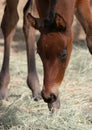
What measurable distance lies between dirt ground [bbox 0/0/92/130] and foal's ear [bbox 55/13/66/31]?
76 centimetres

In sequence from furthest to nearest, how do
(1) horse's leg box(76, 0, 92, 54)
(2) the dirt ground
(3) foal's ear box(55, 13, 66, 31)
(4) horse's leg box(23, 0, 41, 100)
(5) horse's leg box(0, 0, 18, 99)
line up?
(5) horse's leg box(0, 0, 18, 99)
(4) horse's leg box(23, 0, 41, 100)
(1) horse's leg box(76, 0, 92, 54)
(2) the dirt ground
(3) foal's ear box(55, 13, 66, 31)

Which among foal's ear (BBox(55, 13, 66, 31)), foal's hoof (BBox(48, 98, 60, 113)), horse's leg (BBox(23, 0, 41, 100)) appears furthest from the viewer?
horse's leg (BBox(23, 0, 41, 100))

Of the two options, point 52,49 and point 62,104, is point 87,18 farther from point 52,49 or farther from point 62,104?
point 52,49

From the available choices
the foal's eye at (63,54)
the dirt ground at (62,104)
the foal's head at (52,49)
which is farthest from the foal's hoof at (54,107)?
the foal's eye at (63,54)

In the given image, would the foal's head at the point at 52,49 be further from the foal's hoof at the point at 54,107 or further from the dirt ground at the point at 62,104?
the dirt ground at the point at 62,104

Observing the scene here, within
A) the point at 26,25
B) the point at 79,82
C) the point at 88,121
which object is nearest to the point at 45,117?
the point at 88,121

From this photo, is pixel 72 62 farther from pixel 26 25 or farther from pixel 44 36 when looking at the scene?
pixel 44 36

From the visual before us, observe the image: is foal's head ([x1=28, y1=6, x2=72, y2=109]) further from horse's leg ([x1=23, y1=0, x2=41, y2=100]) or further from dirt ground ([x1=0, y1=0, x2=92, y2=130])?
horse's leg ([x1=23, y1=0, x2=41, y2=100])

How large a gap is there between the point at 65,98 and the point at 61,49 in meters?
1.28

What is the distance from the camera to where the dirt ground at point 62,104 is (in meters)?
3.64

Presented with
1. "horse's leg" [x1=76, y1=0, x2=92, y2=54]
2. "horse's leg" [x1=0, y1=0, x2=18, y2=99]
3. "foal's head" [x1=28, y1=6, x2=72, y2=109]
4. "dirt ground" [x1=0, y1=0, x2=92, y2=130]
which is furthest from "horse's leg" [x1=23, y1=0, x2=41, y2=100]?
"foal's head" [x1=28, y1=6, x2=72, y2=109]

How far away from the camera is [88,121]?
3773 millimetres

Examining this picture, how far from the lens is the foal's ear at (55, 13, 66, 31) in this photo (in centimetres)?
321

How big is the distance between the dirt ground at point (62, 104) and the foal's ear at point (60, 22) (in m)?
0.76
